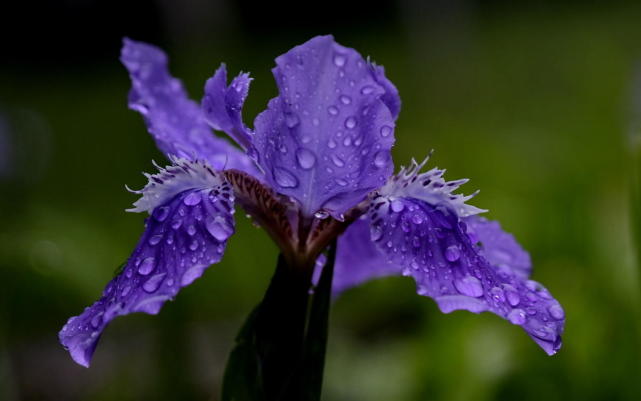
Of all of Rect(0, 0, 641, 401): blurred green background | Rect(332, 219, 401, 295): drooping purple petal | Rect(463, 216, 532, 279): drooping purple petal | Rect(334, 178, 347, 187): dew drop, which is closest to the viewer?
Rect(334, 178, 347, 187): dew drop

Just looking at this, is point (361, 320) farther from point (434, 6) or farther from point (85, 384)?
point (434, 6)

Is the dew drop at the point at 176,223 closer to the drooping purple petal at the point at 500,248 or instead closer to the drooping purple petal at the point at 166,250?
the drooping purple petal at the point at 166,250

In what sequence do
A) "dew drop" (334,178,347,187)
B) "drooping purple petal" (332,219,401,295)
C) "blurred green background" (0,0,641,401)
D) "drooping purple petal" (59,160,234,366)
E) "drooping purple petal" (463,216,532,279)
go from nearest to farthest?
1. "drooping purple petal" (59,160,234,366)
2. "dew drop" (334,178,347,187)
3. "drooping purple petal" (463,216,532,279)
4. "drooping purple petal" (332,219,401,295)
5. "blurred green background" (0,0,641,401)

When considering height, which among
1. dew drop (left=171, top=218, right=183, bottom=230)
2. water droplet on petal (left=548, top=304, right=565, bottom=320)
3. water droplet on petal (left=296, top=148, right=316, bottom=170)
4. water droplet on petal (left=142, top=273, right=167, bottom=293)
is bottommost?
water droplet on petal (left=142, top=273, right=167, bottom=293)

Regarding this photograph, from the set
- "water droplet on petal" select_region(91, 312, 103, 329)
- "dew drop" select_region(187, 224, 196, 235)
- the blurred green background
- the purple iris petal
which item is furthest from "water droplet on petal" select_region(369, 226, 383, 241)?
the blurred green background

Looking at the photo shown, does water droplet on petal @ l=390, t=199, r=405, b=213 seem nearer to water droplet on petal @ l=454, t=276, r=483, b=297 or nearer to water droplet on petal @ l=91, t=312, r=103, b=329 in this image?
water droplet on petal @ l=454, t=276, r=483, b=297

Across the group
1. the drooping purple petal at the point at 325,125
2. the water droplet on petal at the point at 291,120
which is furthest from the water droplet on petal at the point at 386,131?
the water droplet on petal at the point at 291,120

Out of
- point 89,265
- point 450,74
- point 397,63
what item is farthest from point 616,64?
point 89,265
